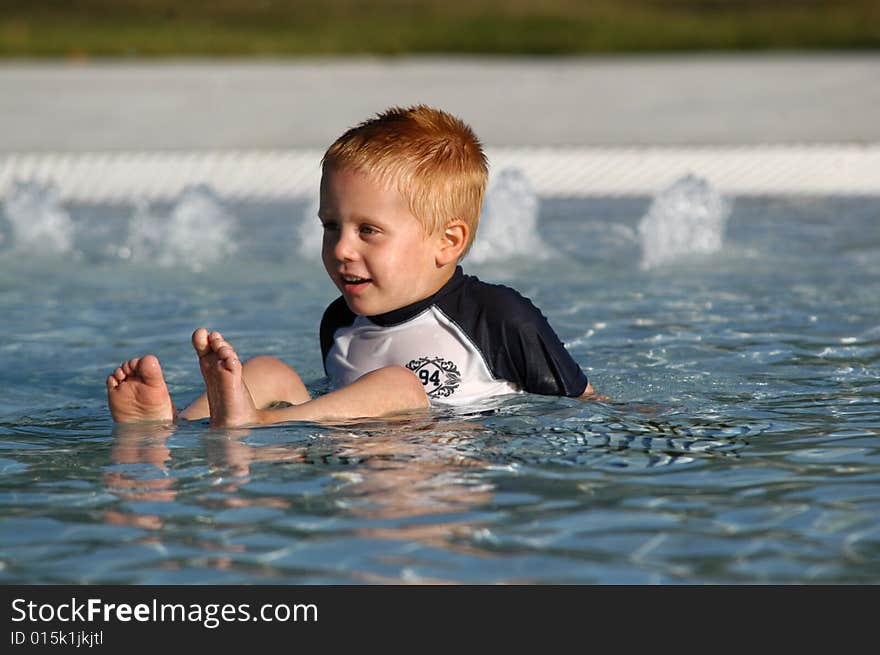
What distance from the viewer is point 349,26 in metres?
14.2

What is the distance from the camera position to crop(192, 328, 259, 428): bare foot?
3393 mm

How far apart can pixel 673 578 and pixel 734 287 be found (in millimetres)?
3408

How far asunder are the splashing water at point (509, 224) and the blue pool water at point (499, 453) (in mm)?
403

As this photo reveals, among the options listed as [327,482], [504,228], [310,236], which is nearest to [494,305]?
[327,482]

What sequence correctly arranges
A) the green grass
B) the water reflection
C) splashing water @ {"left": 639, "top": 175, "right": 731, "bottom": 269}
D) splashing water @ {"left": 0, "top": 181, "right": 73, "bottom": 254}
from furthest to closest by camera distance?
the green grass
splashing water @ {"left": 0, "top": 181, "right": 73, "bottom": 254}
splashing water @ {"left": 639, "top": 175, "right": 731, "bottom": 269}
the water reflection

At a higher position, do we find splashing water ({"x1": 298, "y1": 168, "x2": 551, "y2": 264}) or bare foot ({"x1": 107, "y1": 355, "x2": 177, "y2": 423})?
splashing water ({"x1": 298, "y1": 168, "x2": 551, "y2": 264})

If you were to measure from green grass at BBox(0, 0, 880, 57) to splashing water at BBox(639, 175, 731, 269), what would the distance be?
5774 millimetres

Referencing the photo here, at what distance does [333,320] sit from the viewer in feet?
13.3

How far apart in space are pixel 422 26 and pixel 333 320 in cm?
1041

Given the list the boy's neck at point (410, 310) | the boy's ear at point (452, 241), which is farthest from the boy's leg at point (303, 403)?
the boy's ear at point (452, 241)

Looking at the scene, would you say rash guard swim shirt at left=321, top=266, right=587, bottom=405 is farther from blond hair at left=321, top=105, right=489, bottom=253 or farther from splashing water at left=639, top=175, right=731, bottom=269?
splashing water at left=639, top=175, right=731, bottom=269

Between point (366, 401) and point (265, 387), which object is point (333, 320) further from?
point (366, 401)

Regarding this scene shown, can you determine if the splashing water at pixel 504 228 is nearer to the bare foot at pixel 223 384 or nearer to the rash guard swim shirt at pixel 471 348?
the rash guard swim shirt at pixel 471 348

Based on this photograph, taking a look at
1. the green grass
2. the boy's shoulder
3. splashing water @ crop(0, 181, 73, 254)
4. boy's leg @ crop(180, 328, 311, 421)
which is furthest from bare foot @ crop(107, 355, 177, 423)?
the green grass
